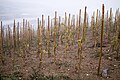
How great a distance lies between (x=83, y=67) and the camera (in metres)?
14.3

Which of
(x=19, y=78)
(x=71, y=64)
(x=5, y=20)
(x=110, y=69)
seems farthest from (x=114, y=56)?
(x=5, y=20)

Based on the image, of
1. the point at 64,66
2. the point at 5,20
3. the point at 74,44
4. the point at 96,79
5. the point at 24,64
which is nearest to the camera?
the point at 96,79

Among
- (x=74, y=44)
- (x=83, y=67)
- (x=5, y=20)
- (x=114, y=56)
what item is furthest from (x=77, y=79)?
(x=5, y=20)

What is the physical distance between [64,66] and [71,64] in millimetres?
838

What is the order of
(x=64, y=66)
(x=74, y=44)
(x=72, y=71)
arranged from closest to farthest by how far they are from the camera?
(x=72, y=71) < (x=64, y=66) < (x=74, y=44)

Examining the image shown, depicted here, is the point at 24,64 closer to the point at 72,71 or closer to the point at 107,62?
the point at 72,71

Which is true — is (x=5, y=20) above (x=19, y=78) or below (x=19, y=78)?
above

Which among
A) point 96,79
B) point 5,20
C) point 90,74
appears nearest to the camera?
point 96,79

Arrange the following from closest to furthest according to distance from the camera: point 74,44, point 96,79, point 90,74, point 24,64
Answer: point 96,79, point 90,74, point 24,64, point 74,44

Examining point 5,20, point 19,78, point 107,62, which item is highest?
point 5,20

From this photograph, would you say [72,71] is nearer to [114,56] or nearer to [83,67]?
[83,67]

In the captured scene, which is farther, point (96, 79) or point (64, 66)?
point (64, 66)

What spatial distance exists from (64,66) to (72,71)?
4.55ft

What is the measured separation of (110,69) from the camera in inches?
513
